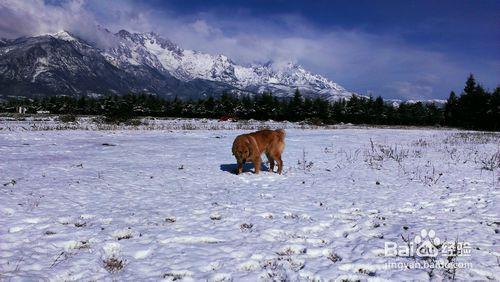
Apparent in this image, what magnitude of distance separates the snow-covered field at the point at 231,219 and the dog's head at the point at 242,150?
2.46 feet

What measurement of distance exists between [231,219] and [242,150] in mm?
5433

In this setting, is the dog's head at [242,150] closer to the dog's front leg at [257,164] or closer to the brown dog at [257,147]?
the brown dog at [257,147]

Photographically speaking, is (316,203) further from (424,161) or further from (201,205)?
(424,161)

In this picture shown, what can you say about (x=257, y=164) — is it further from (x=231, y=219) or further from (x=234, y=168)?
(x=231, y=219)

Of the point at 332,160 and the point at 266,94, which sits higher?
the point at 266,94

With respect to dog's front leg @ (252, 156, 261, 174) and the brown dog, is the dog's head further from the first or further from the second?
dog's front leg @ (252, 156, 261, 174)

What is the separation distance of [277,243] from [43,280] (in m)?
3.93

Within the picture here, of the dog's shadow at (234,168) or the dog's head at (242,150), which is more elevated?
the dog's head at (242,150)

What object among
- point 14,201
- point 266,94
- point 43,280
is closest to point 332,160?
point 14,201

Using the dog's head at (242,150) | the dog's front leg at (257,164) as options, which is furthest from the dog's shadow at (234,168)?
the dog's head at (242,150)

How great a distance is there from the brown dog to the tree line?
6701 cm

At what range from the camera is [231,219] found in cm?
830

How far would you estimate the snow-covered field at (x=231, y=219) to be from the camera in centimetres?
573

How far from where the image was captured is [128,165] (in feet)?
48.8
